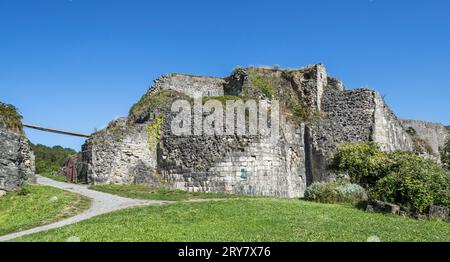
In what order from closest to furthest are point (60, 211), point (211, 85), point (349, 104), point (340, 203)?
point (60, 211) < point (340, 203) < point (349, 104) < point (211, 85)

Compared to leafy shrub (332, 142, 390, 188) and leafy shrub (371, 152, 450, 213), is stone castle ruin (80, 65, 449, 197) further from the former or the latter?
leafy shrub (371, 152, 450, 213)

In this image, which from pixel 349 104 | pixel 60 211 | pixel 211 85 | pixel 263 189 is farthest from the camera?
pixel 211 85

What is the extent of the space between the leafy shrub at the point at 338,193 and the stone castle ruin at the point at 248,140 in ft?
15.3

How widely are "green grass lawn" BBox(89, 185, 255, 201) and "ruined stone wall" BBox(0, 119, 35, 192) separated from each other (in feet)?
12.1

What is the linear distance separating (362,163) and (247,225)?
36.4 feet

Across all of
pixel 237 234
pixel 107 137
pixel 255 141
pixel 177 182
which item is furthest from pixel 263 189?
pixel 237 234

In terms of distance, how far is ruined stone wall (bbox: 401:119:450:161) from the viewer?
1973 inches

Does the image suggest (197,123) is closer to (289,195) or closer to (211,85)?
(289,195)

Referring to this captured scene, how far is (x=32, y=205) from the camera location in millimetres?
21031

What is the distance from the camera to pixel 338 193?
22984mm

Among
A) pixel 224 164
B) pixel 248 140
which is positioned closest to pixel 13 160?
pixel 224 164

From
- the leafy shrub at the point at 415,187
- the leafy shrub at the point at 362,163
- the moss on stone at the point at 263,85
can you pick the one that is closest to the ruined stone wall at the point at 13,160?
the leafy shrub at the point at 362,163

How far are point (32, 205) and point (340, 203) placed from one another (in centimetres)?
1213

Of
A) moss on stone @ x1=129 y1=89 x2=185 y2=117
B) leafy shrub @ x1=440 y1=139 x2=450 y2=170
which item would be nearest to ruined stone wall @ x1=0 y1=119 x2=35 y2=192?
moss on stone @ x1=129 y1=89 x2=185 y2=117
